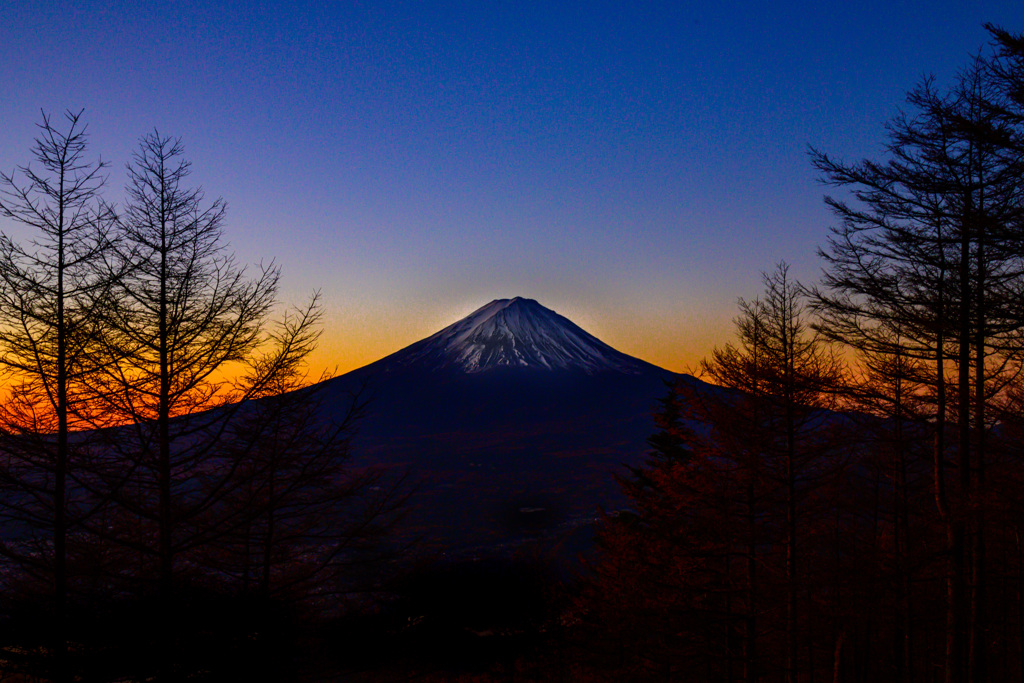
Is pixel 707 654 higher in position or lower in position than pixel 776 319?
lower

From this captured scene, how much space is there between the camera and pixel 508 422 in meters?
145

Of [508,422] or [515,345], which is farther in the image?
[515,345]

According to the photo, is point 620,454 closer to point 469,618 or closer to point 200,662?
point 469,618

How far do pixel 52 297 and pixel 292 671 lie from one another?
5472mm

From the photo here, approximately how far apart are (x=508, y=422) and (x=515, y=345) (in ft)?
109

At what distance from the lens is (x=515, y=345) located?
17212 cm

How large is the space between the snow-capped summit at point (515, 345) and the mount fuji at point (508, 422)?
0.32 m

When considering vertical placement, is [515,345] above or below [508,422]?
above

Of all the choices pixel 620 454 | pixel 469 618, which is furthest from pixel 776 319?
pixel 620 454

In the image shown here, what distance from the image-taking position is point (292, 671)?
7516 millimetres

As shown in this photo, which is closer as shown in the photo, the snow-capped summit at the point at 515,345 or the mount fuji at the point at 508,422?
the mount fuji at the point at 508,422

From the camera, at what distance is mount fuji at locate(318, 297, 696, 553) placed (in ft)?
316

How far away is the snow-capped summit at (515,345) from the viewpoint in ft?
545

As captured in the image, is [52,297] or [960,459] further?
[960,459]
